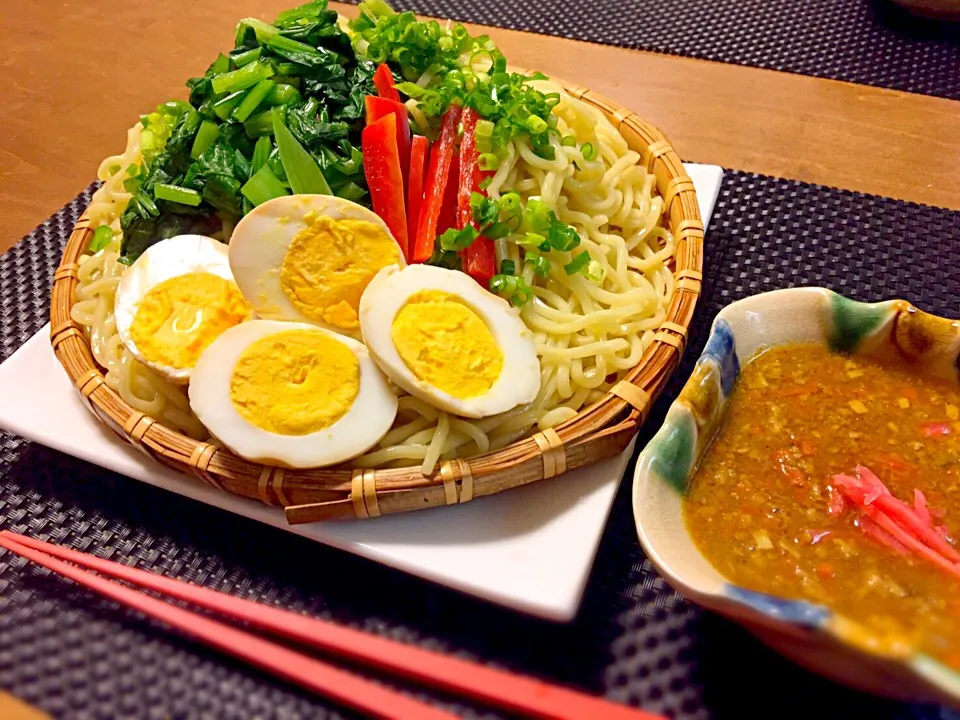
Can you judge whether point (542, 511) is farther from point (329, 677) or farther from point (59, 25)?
point (59, 25)

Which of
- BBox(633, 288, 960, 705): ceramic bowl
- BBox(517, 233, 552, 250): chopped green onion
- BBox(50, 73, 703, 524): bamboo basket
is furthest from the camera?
BBox(517, 233, 552, 250): chopped green onion

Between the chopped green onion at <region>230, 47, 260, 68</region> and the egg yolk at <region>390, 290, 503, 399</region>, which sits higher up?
the chopped green onion at <region>230, 47, 260, 68</region>

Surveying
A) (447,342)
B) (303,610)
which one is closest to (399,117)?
(447,342)

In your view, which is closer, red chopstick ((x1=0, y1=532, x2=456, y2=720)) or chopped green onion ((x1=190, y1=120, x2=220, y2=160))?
red chopstick ((x1=0, y1=532, x2=456, y2=720))

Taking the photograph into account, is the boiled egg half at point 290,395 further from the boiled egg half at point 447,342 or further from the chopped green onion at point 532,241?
the chopped green onion at point 532,241

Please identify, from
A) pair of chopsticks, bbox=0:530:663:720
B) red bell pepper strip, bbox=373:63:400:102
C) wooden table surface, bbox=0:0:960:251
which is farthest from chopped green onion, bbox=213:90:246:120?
pair of chopsticks, bbox=0:530:663:720

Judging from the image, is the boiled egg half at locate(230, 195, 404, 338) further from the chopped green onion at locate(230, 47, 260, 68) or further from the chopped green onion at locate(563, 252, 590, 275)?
the chopped green onion at locate(230, 47, 260, 68)
